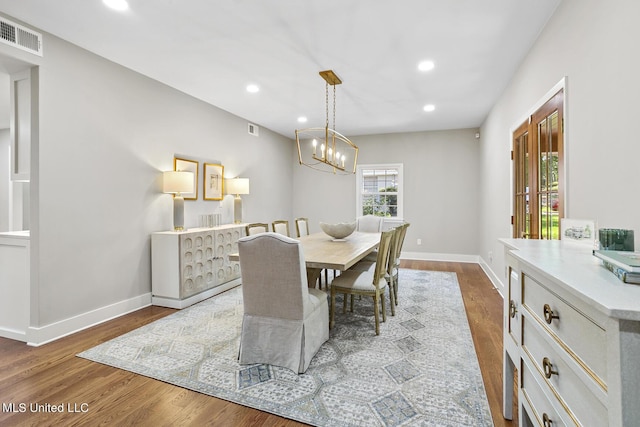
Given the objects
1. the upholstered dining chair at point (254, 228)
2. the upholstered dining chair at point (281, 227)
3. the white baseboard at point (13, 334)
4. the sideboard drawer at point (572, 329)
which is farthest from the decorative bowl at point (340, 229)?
the white baseboard at point (13, 334)

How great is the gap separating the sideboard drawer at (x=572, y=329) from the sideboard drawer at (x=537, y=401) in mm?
235

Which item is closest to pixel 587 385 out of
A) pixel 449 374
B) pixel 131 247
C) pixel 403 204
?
pixel 449 374

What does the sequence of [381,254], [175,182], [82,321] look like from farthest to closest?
1. [175,182]
2. [82,321]
3. [381,254]

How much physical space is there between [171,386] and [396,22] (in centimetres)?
321

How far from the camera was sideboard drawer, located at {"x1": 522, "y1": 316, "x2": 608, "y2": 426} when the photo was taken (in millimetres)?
776

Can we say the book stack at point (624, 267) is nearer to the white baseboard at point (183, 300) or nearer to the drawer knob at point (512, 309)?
the drawer knob at point (512, 309)

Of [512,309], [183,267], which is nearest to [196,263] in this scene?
[183,267]

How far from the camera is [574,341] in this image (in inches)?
34.7

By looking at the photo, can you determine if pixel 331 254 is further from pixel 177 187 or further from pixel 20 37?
pixel 20 37

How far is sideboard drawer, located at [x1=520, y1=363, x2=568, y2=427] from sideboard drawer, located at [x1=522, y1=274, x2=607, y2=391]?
9.2 inches

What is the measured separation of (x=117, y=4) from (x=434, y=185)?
18.9 feet

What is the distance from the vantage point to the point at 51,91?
2.76m

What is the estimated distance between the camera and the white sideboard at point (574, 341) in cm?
66

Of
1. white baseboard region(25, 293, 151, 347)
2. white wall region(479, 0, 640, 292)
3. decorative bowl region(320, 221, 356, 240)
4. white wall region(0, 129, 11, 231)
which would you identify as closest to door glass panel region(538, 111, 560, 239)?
white wall region(479, 0, 640, 292)
